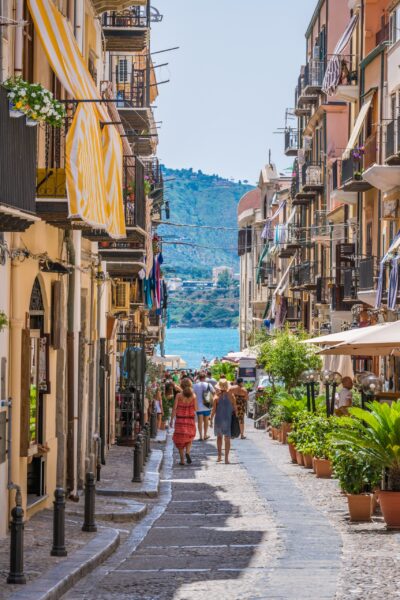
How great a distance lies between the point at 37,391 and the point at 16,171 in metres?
5.63

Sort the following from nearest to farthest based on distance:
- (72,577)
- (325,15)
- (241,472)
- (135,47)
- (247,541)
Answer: (72,577) → (247,541) → (241,472) → (135,47) → (325,15)

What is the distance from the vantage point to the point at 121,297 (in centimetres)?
3709

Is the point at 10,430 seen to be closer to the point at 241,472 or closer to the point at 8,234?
the point at 8,234

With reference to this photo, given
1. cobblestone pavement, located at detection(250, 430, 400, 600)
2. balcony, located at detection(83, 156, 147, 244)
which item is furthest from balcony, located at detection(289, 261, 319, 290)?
cobblestone pavement, located at detection(250, 430, 400, 600)

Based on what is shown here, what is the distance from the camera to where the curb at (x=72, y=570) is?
1174 cm

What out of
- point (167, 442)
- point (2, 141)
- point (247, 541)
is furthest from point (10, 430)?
point (167, 442)

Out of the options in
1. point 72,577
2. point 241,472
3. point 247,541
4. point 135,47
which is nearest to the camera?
point 72,577

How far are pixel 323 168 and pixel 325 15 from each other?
6.24 metres

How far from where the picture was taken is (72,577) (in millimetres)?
12922

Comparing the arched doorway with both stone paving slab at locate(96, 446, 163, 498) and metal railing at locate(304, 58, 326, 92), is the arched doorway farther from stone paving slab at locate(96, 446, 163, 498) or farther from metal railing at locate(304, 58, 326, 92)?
metal railing at locate(304, 58, 326, 92)

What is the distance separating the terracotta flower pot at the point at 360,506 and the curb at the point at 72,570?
2831 millimetres

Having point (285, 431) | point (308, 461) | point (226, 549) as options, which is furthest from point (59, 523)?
point (285, 431)

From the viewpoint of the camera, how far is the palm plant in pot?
15688mm

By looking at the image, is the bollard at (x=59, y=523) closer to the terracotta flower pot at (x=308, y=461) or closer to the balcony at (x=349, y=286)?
the terracotta flower pot at (x=308, y=461)
